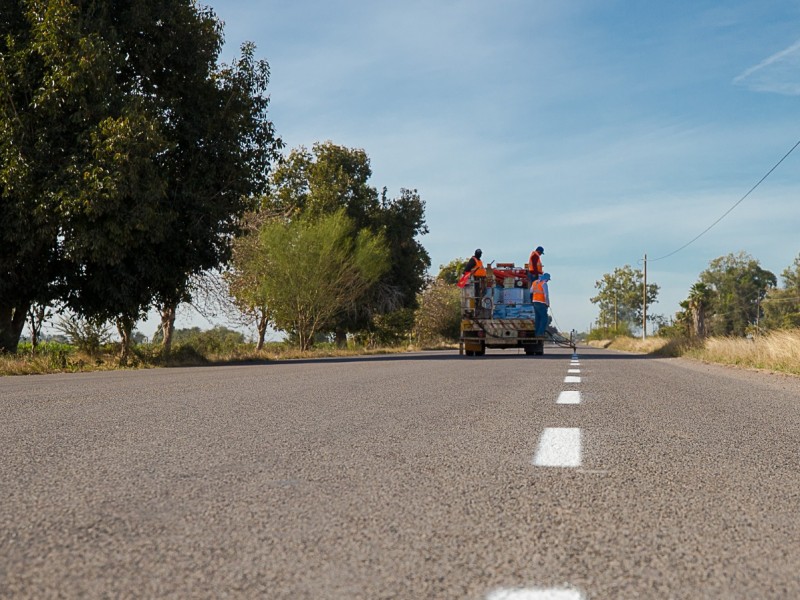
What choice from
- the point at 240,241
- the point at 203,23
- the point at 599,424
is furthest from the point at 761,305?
the point at 599,424

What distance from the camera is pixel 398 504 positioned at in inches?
145

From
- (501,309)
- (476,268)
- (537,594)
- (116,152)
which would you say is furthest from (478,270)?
(537,594)

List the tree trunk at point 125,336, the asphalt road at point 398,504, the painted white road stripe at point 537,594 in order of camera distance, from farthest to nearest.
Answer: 1. the tree trunk at point 125,336
2. the asphalt road at point 398,504
3. the painted white road stripe at point 537,594

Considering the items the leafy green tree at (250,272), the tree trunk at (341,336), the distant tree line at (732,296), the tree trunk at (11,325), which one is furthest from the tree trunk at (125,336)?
the distant tree line at (732,296)

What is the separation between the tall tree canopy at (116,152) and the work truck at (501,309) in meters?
8.14

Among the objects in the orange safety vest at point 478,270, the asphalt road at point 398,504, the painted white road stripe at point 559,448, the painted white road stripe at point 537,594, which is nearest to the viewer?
the painted white road stripe at point 537,594

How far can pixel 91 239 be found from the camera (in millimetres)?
18359

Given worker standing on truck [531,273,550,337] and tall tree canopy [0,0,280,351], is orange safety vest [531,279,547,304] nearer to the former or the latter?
worker standing on truck [531,273,550,337]

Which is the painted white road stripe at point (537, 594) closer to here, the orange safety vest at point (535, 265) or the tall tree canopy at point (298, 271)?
the orange safety vest at point (535, 265)

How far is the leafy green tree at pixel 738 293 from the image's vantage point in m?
122

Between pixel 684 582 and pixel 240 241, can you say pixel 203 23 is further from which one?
pixel 684 582

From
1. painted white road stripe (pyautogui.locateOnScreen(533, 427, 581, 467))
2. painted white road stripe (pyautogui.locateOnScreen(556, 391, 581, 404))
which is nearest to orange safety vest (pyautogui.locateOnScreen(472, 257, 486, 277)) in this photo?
painted white road stripe (pyautogui.locateOnScreen(556, 391, 581, 404))

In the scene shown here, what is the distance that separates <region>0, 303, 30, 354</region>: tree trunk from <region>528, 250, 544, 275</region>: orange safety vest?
15.2 metres

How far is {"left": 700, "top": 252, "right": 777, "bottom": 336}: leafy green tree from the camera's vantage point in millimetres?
121562
